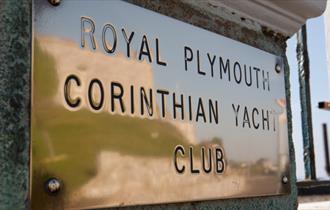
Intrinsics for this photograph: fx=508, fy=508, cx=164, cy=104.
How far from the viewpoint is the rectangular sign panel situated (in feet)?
1.88

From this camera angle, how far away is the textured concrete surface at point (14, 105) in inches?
21.2

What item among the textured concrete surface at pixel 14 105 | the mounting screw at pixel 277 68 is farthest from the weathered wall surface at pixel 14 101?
the mounting screw at pixel 277 68

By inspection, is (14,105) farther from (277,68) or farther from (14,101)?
(277,68)

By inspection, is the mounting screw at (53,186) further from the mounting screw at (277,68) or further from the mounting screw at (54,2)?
the mounting screw at (277,68)

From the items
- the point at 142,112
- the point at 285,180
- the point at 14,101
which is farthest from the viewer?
the point at 285,180

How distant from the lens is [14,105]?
55cm

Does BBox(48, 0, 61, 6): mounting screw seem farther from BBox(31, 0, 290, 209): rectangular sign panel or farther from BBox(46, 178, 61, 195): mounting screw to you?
BBox(46, 178, 61, 195): mounting screw

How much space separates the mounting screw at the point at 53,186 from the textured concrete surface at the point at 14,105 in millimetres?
22

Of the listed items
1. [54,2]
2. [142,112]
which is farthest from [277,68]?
[54,2]

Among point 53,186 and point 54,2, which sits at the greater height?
point 54,2

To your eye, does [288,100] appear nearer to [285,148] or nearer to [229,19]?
[285,148]

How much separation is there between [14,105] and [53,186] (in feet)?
0.32

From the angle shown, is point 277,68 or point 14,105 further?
point 277,68

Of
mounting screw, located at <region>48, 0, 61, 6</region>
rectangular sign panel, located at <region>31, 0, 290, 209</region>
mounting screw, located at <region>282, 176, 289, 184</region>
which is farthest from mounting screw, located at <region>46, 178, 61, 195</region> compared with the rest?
mounting screw, located at <region>282, 176, 289, 184</region>
